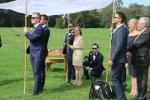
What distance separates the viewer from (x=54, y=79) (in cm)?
1455

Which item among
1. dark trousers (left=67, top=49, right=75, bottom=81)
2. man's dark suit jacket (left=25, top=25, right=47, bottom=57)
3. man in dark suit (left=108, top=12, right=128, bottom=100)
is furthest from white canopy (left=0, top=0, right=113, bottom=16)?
man in dark suit (left=108, top=12, right=128, bottom=100)

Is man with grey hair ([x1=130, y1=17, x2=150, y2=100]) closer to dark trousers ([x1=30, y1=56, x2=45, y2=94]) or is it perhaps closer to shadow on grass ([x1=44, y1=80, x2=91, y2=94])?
dark trousers ([x1=30, y1=56, x2=45, y2=94])

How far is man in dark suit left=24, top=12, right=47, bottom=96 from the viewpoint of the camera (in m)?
11.3

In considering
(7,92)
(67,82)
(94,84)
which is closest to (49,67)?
(67,82)

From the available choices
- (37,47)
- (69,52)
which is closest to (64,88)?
(69,52)

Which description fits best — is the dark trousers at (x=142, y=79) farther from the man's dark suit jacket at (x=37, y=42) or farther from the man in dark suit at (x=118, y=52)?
the man's dark suit jacket at (x=37, y=42)

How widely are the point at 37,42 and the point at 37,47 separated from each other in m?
0.13

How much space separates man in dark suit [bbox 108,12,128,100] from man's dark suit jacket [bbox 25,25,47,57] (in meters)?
2.41

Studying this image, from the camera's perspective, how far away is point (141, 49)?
10156 millimetres

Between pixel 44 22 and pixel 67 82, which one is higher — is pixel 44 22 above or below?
above

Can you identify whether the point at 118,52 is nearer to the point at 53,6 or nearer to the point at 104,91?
the point at 104,91

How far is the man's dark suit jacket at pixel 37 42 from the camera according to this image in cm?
1129

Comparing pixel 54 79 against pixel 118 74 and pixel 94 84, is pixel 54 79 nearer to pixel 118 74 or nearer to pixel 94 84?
pixel 94 84

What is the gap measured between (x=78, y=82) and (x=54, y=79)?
1.44m
